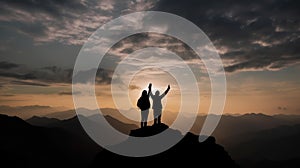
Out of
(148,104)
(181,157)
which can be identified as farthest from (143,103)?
(181,157)

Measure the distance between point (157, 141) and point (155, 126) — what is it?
1984mm

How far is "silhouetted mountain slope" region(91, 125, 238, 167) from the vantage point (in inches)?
969

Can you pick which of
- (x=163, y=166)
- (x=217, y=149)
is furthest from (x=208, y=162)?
(x=163, y=166)

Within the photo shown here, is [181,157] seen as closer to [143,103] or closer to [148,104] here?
[148,104]

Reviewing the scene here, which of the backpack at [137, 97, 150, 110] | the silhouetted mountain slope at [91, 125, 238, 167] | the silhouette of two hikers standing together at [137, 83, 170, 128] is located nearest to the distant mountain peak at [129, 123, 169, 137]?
the silhouetted mountain slope at [91, 125, 238, 167]

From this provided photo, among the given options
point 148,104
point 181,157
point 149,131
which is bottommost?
point 181,157

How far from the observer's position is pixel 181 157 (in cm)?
2528

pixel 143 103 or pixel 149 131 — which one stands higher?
pixel 143 103

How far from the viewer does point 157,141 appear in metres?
26.1

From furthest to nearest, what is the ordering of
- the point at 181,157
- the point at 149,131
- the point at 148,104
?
the point at 149,131 < the point at 148,104 < the point at 181,157

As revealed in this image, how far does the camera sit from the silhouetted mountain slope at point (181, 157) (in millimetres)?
24609

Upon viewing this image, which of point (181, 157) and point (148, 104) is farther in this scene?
point (148, 104)

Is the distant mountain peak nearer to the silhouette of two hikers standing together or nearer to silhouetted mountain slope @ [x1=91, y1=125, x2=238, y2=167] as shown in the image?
silhouetted mountain slope @ [x1=91, y1=125, x2=238, y2=167]

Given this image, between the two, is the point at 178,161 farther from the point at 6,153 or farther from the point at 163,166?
the point at 6,153
